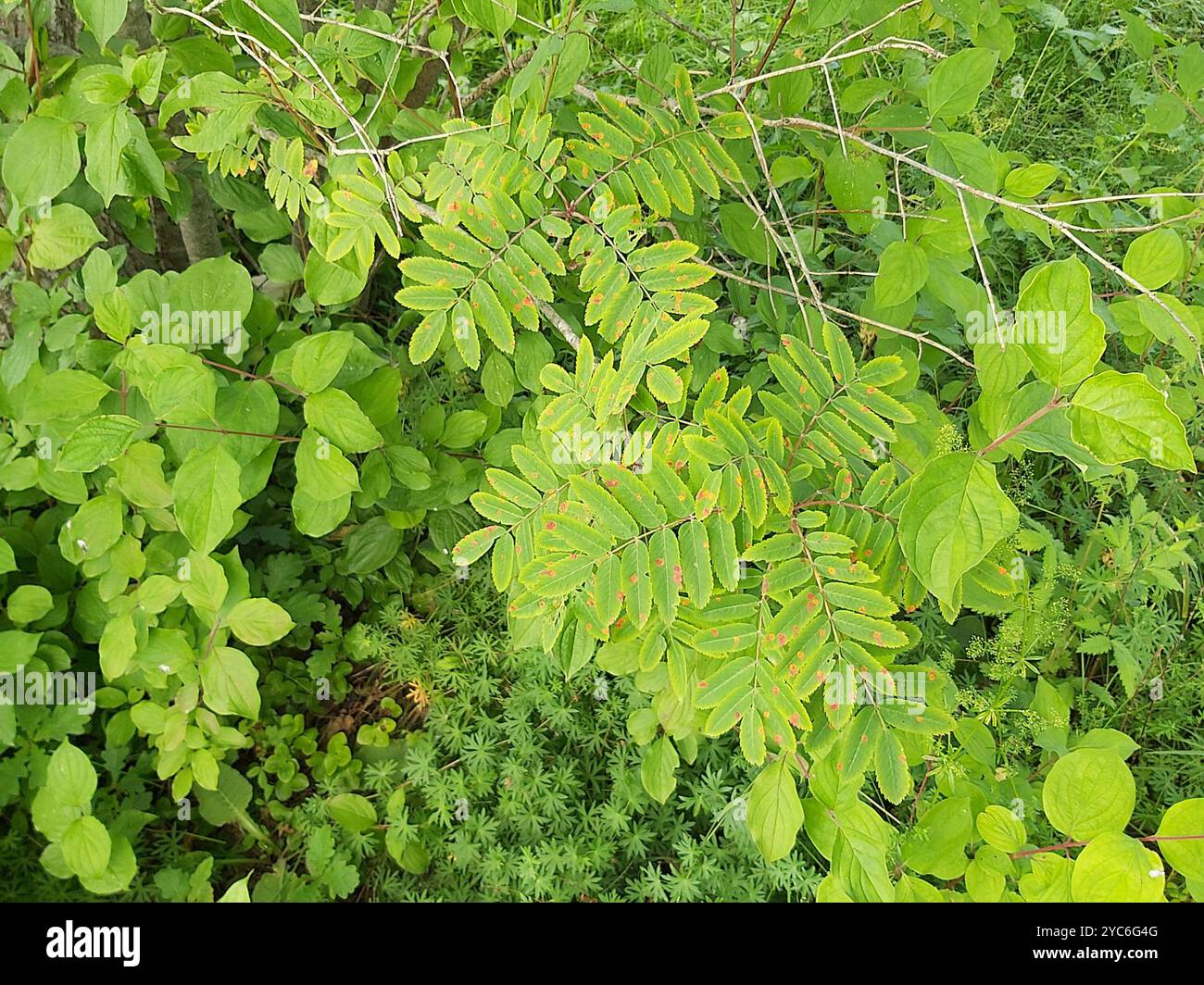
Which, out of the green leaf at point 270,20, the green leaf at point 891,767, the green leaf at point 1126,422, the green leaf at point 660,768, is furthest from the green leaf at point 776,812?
the green leaf at point 270,20

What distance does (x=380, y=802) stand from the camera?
7.89ft

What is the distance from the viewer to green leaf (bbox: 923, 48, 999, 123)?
1.51 meters

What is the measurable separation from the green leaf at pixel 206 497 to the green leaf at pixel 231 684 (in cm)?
47

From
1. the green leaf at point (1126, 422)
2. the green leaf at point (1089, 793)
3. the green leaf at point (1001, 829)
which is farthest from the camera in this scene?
the green leaf at point (1001, 829)

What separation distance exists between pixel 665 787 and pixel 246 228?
5.86 ft

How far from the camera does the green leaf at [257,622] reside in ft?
6.69

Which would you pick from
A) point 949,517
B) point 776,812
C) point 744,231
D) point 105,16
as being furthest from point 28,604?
point 949,517

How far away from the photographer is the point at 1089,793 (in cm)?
127

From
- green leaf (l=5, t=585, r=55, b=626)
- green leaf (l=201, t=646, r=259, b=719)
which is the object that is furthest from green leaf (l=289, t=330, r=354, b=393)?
green leaf (l=5, t=585, r=55, b=626)

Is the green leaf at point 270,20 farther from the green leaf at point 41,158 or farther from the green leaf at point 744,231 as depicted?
the green leaf at point 744,231

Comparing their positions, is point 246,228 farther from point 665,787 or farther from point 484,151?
point 665,787

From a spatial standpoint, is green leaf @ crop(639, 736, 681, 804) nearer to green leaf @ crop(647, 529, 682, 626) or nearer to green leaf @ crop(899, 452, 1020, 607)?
green leaf @ crop(647, 529, 682, 626)

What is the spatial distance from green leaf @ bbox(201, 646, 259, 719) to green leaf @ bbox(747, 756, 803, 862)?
4.17ft
